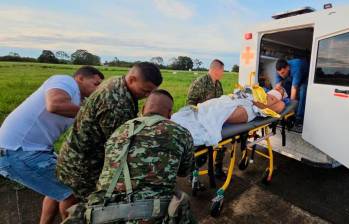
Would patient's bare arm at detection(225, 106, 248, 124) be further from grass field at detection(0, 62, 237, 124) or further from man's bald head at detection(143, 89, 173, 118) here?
grass field at detection(0, 62, 237, 124)

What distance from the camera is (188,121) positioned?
283 centimetres

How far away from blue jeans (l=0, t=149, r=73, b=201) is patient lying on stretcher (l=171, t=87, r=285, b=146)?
1.28 meters

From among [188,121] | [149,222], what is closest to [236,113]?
[188,121]

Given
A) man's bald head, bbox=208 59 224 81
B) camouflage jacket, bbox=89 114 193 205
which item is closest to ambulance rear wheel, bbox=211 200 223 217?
camouflage jacket, bbox=89 114 193 205

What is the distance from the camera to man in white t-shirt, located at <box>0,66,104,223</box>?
1.91 meters

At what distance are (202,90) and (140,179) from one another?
3096 mm

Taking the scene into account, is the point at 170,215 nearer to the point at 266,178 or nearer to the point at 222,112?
the point at 222,112

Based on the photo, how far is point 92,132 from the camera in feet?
5.87

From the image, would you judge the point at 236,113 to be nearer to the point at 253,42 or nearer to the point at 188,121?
the point at 188,121

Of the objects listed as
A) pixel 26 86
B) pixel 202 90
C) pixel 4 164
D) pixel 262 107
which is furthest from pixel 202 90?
pixel 26 86

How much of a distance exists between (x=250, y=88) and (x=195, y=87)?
2.90 ft

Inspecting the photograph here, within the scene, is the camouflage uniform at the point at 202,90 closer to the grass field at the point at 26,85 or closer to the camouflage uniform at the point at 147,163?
the camouflage uniform at the point at 147,163

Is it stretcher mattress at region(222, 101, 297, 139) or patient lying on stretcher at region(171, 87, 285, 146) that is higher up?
patient lying on stretcher at region(171, 87, 285, 146)

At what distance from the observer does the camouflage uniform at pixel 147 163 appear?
1.40 meters
